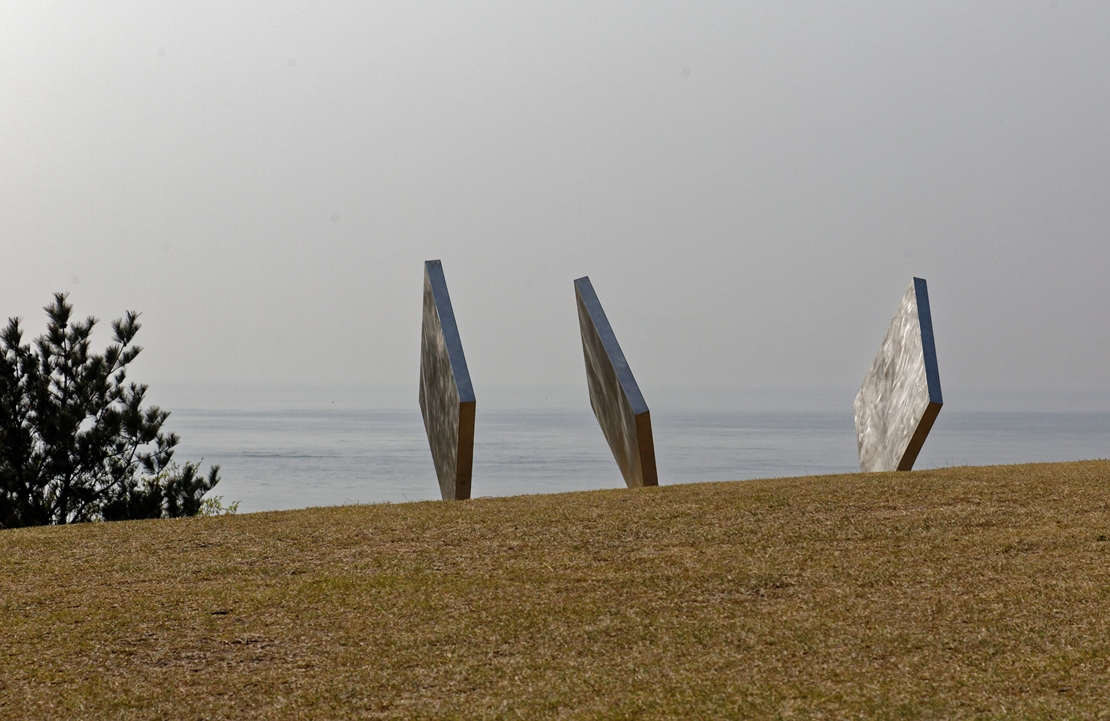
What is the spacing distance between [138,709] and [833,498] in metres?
6.52

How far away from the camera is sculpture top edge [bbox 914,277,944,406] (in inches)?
501

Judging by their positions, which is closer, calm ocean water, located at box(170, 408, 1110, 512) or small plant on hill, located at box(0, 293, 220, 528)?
small plant on hill, located at box(0, 293, 220, 528)

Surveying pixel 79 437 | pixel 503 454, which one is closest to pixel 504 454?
pixel 503 454

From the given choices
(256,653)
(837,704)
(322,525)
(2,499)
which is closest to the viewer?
(837,704)

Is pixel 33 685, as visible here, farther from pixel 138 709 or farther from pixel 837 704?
pixel 837 704

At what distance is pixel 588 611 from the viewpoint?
688 cm

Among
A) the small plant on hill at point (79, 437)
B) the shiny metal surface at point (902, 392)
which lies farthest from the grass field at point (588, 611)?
the small plant on hill at point (79, 437)

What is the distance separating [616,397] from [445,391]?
2.12m

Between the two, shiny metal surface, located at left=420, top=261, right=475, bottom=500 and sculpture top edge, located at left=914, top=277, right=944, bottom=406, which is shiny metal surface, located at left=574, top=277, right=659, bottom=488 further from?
sculpture top edge, located at left=914, top=277, right=944, bottom=406

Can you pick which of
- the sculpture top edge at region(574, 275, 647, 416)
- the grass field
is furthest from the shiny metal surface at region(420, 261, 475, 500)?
the grass field

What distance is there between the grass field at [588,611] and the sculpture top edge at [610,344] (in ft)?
7.70

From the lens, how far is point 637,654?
6121 millimetres

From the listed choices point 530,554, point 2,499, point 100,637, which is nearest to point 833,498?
point 530,554

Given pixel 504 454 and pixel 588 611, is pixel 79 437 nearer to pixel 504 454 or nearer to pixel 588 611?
pixel 588 611
